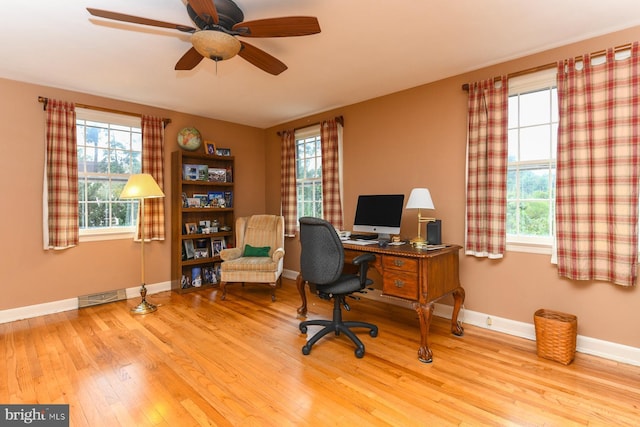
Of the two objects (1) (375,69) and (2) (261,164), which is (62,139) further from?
(1) (375,69)

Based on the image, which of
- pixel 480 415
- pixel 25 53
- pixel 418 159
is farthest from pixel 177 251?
pixel 480 415

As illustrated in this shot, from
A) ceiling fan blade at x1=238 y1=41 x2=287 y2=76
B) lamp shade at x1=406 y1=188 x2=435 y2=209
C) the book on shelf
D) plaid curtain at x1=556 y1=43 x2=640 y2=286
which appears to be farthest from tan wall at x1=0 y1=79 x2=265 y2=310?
plaid curtain at x1=556 y1=43 x2=640 y2=286

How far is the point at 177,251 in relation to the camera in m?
4.16

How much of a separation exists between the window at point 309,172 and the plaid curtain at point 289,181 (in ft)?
0.41

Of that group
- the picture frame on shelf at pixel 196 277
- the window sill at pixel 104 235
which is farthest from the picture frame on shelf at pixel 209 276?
the window sill at pixel 104 235

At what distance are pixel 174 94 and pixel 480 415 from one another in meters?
4.09

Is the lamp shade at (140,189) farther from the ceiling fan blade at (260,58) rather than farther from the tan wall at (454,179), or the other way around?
the tan wall at (454,179)

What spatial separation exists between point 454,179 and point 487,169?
0.34 m

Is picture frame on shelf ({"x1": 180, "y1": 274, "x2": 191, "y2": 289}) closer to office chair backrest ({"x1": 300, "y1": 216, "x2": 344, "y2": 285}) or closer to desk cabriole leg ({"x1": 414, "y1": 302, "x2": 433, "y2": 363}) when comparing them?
office chair backrest ({"x1": 300, "y1": 216, "x2": 344, "y2": 285})

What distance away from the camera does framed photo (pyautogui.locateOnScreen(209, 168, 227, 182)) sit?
4.59 m

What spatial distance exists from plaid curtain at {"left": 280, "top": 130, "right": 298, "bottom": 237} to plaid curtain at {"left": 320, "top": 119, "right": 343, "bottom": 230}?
67 cm

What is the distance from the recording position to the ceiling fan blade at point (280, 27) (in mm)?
1782

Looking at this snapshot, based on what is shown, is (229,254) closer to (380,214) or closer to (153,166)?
(153,166)

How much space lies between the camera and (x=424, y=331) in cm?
238
